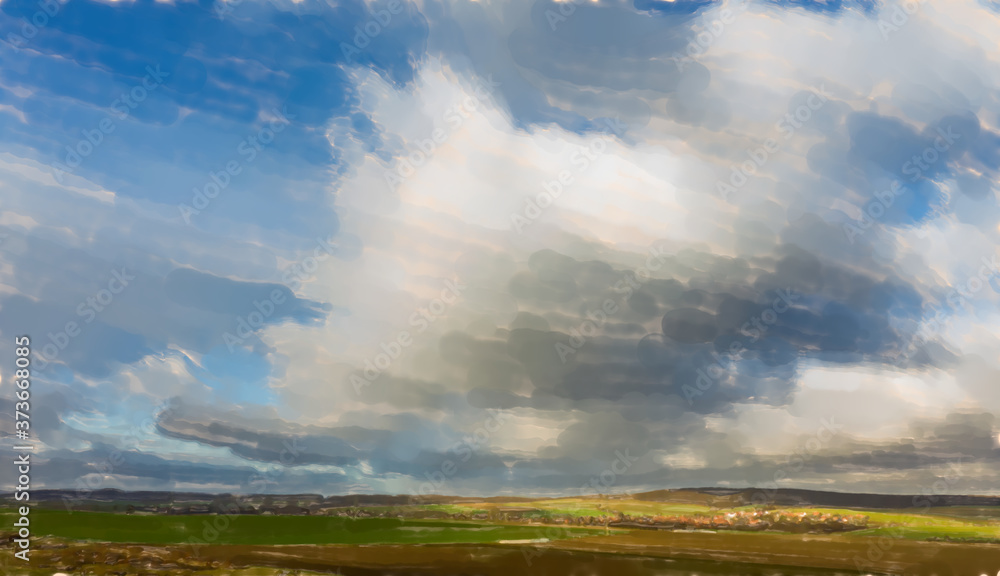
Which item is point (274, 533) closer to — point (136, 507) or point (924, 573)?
point (136, 507)

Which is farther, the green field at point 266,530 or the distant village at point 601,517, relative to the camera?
the distant village at point 601,517

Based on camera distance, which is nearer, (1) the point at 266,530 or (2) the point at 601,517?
(1) the point at 266,530

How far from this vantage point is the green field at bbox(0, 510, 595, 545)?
18.8m

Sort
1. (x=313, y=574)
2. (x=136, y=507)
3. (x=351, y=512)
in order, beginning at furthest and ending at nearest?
(x=351, y=512) → (x=136, y=507) → (x=313, y=574)

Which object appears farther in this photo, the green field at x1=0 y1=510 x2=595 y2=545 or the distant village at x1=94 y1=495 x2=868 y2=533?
the distant village at x1=94 y1=495 x2=868 y2=533

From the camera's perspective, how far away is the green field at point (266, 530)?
18812 mm

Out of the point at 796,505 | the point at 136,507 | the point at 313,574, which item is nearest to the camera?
the point at 313,574

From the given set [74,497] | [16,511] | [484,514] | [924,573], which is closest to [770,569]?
[924,573]

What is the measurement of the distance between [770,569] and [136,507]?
25321mm

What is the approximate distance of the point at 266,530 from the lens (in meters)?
21.1

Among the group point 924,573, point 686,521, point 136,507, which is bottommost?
point 924,573

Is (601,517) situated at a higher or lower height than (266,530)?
lower

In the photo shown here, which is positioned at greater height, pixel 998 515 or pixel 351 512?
pixel 351 512

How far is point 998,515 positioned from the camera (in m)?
23.3
